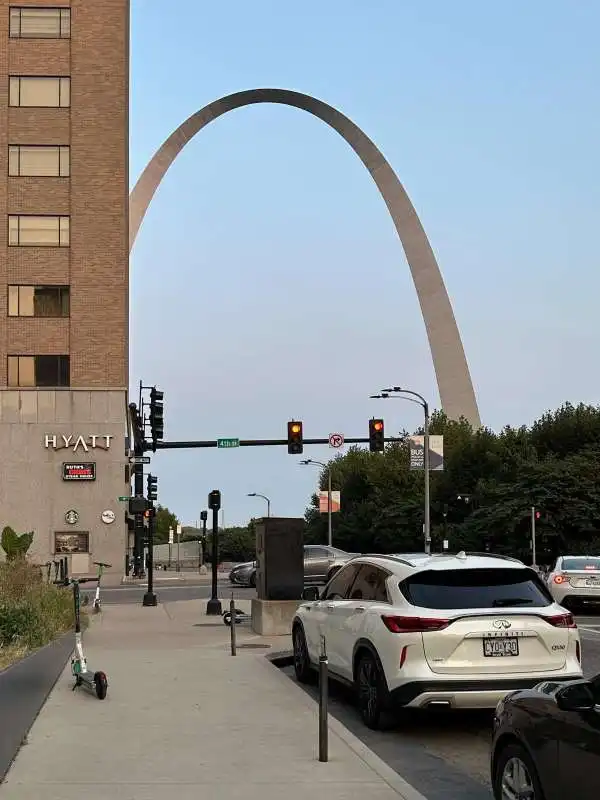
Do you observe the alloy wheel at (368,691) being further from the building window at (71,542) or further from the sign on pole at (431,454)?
the building window at (71,542)

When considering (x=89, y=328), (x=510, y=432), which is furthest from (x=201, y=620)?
(x=510, y=432)

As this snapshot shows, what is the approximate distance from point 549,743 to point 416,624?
384 centimetres

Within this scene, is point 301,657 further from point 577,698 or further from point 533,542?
point 533,542

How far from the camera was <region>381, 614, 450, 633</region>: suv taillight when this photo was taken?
375 inches

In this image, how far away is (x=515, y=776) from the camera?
630 cm

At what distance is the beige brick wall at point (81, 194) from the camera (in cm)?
5212

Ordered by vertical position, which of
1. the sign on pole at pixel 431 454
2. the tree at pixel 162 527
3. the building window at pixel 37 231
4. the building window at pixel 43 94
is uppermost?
the building window at pixel 43 94

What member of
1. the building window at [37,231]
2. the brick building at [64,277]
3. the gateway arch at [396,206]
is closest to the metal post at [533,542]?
the gateway arch at [396,206]

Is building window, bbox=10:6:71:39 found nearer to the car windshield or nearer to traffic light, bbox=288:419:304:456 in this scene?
traffic light, bbox=288:419:304:456

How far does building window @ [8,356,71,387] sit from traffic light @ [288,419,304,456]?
1415 centimetres

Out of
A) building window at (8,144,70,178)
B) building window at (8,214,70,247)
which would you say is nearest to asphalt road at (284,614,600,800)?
building window at (8,214,70,247)

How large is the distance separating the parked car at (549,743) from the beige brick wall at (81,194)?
4681cm

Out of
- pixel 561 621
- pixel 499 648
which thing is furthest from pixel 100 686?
pixel 561 621

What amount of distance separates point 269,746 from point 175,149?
224 feet
